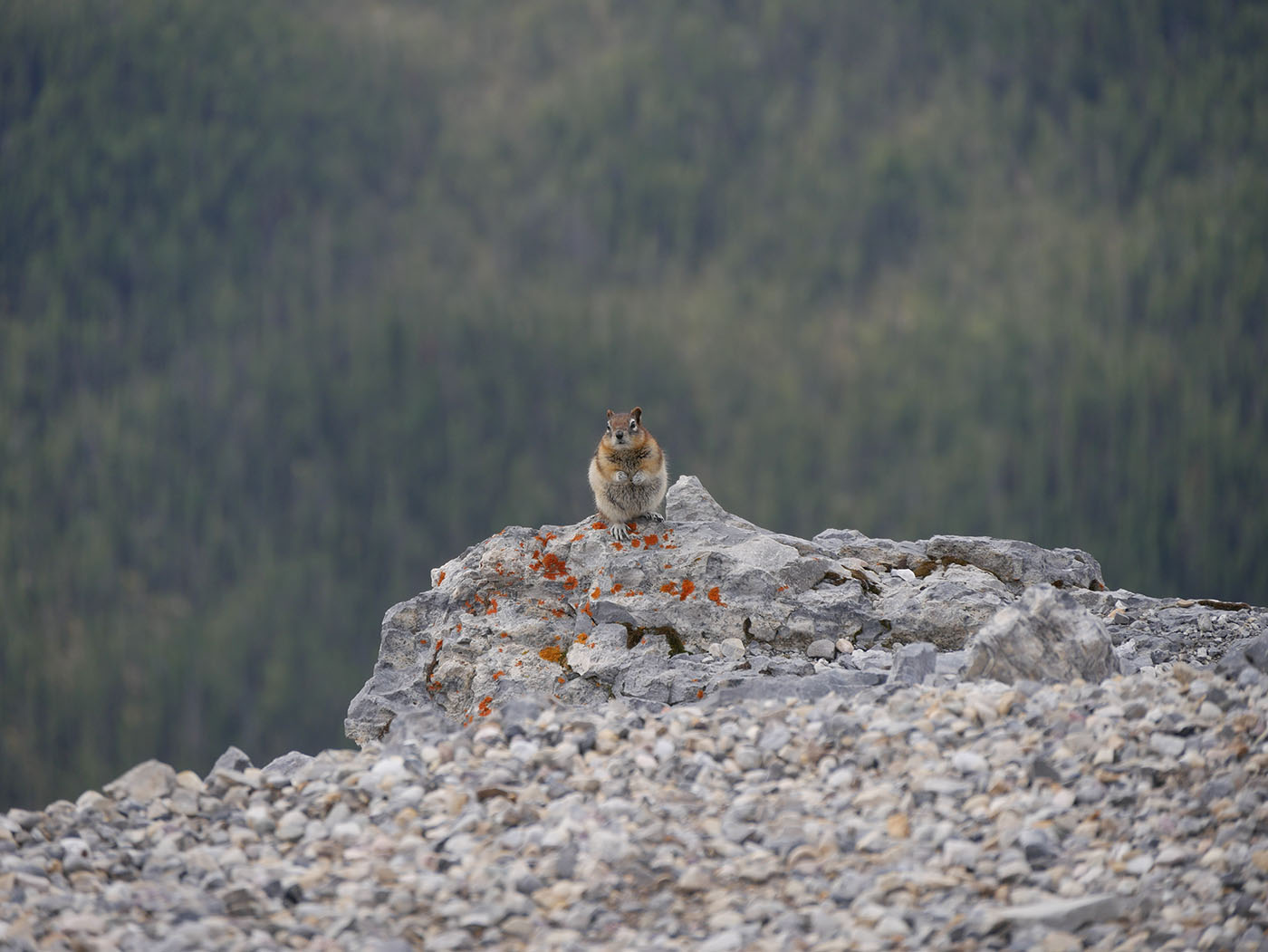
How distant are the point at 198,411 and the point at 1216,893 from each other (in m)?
191

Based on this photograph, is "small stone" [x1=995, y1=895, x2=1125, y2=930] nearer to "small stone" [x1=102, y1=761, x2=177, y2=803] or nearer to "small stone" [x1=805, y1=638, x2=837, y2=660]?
"small stone" [x1=102, y1=761, x2=177, y2=803]

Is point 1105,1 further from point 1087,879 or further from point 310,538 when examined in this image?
point 1087,879

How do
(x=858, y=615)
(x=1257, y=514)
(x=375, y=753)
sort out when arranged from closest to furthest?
(x=375, y=753), (x=858, y=615), (x=1257, y=514)

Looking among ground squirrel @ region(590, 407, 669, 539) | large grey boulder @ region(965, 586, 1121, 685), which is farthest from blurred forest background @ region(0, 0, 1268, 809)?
large grey boulder @ region(965, 586, 1121, 685)

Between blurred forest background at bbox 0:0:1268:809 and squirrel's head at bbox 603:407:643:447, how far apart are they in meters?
116

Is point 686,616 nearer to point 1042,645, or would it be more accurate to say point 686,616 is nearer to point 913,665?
point 913,665

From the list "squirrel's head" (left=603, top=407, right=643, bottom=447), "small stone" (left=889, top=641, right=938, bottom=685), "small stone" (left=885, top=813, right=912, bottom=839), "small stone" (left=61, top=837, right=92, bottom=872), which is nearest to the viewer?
"small stone" (left=885, top=813, right=912, bottom=839)

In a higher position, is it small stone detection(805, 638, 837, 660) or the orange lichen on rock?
the orange lichen on rock

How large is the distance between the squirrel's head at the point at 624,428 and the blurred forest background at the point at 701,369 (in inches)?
4582

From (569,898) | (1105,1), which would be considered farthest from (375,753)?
(1105,1)

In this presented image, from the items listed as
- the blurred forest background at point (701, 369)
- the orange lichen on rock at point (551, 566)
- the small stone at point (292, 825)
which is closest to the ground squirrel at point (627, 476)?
the orange lichen on rock at point (551, 566)

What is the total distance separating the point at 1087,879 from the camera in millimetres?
9195

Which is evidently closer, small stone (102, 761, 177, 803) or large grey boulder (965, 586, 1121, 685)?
small stone (102, 761, 177, 803)

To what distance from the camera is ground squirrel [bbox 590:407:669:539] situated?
58.5 feet
